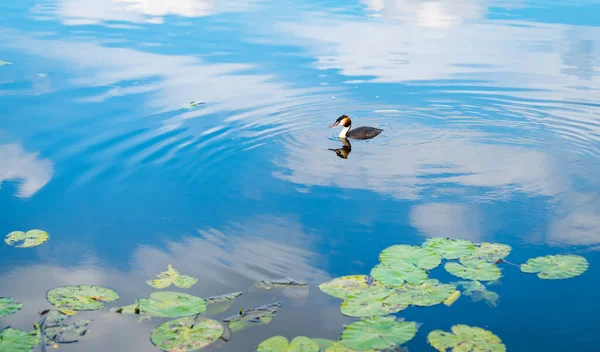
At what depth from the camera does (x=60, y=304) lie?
600 cm

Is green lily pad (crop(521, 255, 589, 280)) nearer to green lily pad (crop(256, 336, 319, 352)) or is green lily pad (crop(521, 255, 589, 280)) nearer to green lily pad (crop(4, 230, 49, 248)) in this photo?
green lily pad (crop(256, 336, 319, 352))

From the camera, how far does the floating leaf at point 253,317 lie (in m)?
5.71

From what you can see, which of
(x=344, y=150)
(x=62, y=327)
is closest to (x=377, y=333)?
(x=62, y=327)

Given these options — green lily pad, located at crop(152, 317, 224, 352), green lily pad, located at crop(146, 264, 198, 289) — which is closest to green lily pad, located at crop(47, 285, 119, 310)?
green lily pad, located at crop(146, 264, 198, 289)

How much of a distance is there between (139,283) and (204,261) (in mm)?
719

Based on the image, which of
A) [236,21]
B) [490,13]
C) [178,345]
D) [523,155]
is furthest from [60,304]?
[490,13]

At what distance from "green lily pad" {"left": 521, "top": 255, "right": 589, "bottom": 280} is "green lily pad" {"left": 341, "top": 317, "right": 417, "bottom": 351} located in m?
A: 1.72

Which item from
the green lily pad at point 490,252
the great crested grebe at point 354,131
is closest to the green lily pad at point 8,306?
the green lily pad at point 490,252

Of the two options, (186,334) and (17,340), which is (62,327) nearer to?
(17,340)

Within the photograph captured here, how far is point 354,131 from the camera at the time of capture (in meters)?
10.9

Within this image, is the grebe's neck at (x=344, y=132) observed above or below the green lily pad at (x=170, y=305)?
above

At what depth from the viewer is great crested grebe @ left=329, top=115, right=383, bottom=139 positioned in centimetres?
1090

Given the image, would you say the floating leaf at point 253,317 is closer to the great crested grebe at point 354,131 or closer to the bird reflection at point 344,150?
the bird reflection at point 344,150

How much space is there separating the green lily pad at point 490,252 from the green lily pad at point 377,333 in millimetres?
1514
